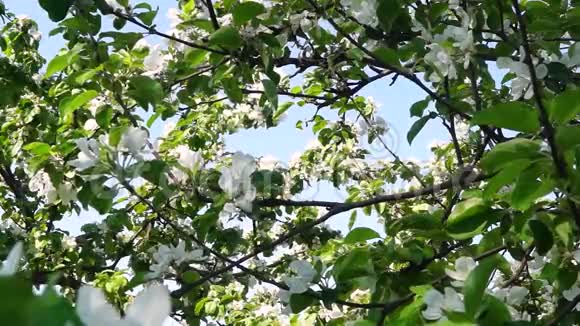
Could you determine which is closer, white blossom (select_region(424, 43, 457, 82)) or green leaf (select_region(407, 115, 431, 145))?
white blossom (select_region(424, 43, 457, 82))

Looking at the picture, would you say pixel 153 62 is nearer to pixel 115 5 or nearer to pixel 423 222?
pixel 115 5

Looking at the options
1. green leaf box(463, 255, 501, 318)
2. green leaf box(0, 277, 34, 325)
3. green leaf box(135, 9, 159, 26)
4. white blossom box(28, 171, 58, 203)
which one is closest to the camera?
green leaf box(0, 277, 34, 325)

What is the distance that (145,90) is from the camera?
1.65 m

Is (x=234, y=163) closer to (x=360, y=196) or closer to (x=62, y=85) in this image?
(x=62, y=85)

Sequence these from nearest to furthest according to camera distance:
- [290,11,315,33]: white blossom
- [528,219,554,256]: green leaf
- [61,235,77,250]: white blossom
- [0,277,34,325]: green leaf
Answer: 1. [0,277,34,325]: green leaf
2. [528,219,554,256]: green leaf
3. [290,11,315,33]: white blossom
4. [61,235,77,250]: white blossom

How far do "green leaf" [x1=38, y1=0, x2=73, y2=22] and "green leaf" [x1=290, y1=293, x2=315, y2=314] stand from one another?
675mm

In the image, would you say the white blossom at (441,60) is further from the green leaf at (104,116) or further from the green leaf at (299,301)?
the green leaf at (104,116)

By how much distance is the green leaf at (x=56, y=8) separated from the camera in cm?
142

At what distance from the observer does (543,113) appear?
0.98 m

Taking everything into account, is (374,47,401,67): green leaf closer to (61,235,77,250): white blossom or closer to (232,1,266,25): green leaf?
(232,1,266,25): green leaf

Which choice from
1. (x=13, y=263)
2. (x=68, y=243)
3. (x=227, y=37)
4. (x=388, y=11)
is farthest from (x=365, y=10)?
(x=68, y=243)

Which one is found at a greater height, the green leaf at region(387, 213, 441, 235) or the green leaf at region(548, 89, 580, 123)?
the green leaf at region(387, 213, 441, 235)

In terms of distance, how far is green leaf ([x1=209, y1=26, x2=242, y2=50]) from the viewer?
62.1 inches

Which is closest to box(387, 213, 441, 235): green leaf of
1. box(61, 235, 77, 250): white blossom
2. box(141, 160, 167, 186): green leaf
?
box(141, 160, 167, 186): green leaf
